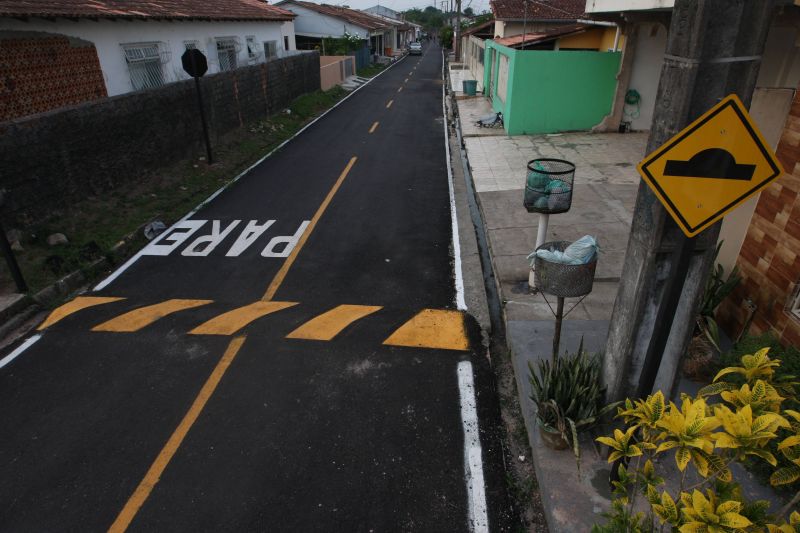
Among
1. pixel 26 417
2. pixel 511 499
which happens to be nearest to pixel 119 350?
pixel 26 417

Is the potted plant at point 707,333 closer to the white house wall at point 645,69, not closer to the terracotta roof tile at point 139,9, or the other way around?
the white house wall at point 645,69

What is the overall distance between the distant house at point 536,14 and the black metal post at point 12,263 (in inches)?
967

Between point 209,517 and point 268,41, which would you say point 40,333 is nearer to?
point 209,517

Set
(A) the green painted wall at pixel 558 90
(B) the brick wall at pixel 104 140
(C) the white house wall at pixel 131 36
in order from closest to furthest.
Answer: (B) the brick wall at pixel 104 140, (C) the white house wall at pixel 131 36, (A) the green painted wall at pixel 558 90

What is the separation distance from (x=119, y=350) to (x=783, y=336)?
7524mm

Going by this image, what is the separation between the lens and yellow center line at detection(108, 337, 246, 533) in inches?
163

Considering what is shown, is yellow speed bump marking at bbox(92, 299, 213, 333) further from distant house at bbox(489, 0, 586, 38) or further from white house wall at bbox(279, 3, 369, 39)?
white house wall at bbox(279, 3, 369, 39)

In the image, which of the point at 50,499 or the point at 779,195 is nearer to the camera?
the point at 50,499

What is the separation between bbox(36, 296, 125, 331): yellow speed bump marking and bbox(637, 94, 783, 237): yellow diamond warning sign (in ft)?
24.8

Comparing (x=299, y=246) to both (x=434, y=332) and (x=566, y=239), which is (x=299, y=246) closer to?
(x=434, y=332)

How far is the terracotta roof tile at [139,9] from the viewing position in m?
10.4

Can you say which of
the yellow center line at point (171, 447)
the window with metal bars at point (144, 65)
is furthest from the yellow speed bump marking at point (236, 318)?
the window with metal bars at point (144, 65)

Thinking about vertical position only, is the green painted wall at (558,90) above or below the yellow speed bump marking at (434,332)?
above

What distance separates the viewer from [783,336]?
4793 millimetres
